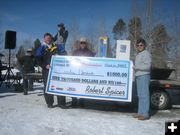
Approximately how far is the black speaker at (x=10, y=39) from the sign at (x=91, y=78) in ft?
23.1

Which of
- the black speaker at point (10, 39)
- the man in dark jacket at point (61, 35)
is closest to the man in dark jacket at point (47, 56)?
the man in dark jacket at point (61, 35)

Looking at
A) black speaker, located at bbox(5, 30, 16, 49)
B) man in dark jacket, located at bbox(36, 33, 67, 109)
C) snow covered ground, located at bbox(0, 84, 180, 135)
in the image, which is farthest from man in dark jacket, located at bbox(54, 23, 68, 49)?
black speaker, located at bbox(5, 30, 16, 49)

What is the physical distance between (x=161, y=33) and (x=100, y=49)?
1564 cm

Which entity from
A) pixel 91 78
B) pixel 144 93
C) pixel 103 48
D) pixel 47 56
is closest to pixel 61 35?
pixel 103 48

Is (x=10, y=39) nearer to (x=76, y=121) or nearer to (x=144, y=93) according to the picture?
(x=76, y=121)

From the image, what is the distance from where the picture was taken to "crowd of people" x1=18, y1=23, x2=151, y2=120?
674 cm

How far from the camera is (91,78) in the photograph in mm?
7445

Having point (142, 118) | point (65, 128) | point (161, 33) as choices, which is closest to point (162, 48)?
point (161, 33)

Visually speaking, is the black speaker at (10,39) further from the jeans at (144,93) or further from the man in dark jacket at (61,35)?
the jeans at (144,93)

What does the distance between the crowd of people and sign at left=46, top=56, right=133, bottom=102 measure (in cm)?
28

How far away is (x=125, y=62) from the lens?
24.0 ft

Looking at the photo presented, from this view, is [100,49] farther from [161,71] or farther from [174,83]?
[174,83]

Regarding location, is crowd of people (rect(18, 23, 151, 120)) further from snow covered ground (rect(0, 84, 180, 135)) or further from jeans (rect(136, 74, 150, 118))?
snow covered ground (rect(0, 84, 180, 135))

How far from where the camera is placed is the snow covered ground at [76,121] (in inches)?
214
